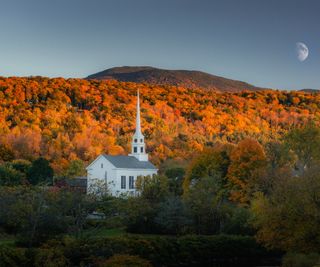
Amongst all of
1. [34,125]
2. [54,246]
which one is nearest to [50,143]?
[34,125]

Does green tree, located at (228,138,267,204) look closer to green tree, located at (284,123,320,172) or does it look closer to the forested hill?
green tree, located at (284,123,320,172)

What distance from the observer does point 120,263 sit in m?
41.4

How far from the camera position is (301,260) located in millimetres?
42719

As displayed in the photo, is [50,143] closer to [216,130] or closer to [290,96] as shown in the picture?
[216,130]

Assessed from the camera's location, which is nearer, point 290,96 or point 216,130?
point 216,130

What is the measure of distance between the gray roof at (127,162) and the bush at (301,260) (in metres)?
40.4

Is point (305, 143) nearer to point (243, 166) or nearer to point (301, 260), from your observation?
point (243, 166)

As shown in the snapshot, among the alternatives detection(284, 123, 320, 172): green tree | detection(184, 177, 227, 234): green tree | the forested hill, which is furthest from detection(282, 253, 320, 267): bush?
the forested hill

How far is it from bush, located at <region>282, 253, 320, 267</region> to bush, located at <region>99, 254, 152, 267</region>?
9651 mm

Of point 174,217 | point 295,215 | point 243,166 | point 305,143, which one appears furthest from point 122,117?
point 295,215

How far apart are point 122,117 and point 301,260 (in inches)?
4068

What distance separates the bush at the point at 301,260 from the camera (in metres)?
41.8

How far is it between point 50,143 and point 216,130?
4328cm

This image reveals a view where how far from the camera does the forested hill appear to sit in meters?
114
